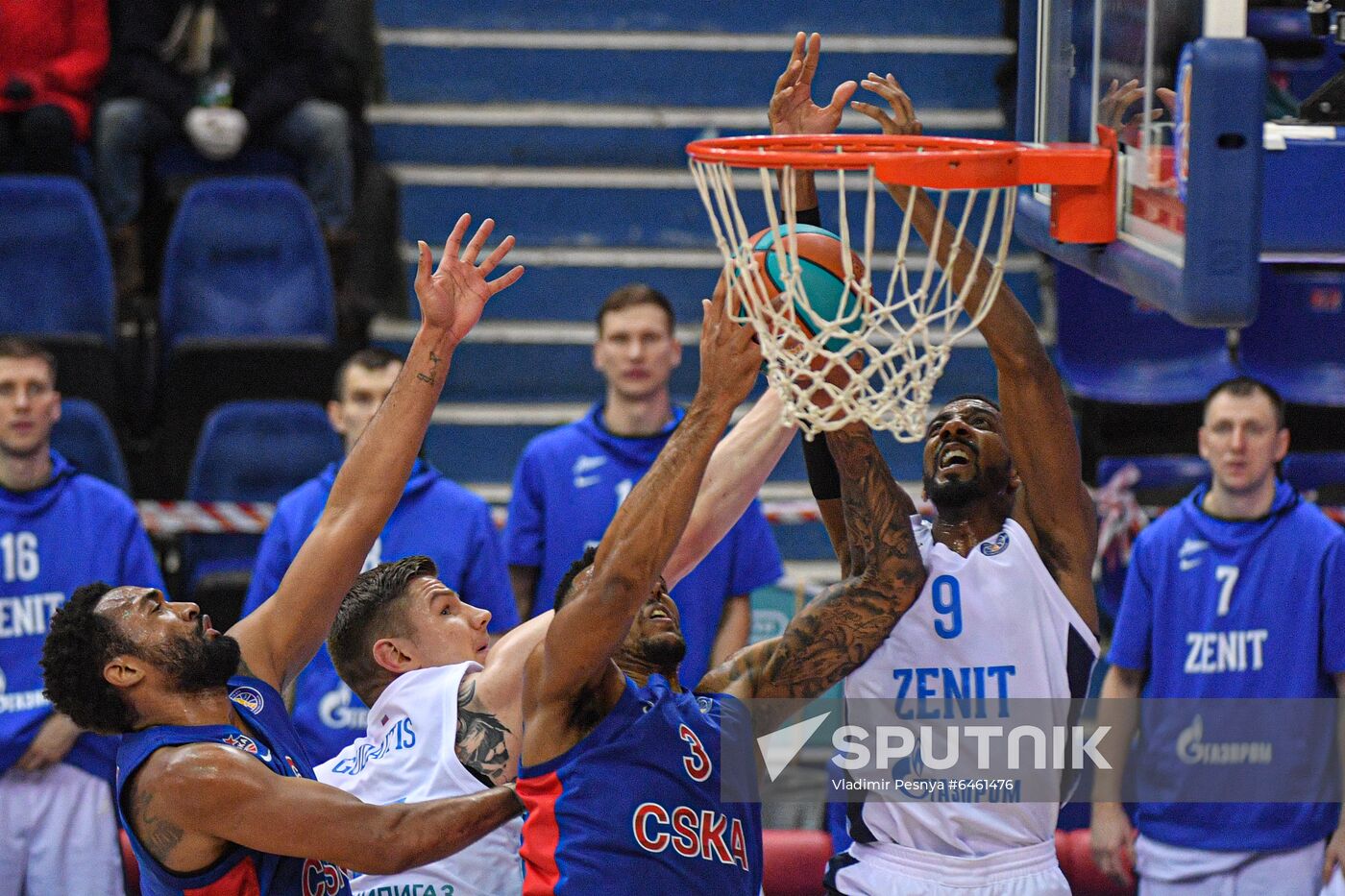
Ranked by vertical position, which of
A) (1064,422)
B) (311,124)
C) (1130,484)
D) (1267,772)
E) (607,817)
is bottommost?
(1267,772)

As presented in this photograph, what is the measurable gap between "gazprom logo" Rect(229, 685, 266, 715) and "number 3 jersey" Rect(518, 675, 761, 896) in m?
0.75

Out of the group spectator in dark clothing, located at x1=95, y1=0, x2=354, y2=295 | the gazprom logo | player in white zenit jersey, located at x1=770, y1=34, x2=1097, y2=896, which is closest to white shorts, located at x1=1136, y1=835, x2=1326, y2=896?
player in white zenit jersey, located at x1=770, y1=34, x2=1097, y2=896

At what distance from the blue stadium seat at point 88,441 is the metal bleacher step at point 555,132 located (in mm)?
2696

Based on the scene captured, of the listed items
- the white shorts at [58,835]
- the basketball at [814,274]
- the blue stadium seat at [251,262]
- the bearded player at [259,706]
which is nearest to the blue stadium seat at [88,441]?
the blue stadium seat at [251,262]

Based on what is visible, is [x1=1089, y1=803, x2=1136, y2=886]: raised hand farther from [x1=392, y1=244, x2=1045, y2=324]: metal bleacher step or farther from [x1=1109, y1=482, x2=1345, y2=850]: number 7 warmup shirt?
[x1=392, y1=244, x2=1045, y2=324]: metal bleacher step

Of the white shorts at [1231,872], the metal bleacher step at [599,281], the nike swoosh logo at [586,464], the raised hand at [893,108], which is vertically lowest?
the white shorts at [1231,872]

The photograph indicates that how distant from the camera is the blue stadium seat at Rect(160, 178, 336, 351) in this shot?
26.3ft

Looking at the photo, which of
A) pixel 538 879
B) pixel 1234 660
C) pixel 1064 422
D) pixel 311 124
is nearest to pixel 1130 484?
pixel 1234 660

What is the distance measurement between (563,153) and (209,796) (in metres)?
5.95

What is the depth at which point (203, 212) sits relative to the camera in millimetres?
8055

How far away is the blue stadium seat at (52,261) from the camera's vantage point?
7.90 m

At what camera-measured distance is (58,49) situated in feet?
27.5

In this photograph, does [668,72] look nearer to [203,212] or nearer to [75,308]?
[203,212]

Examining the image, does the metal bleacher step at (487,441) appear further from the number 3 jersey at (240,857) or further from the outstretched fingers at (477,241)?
the number 3 jersey at (240,857)
